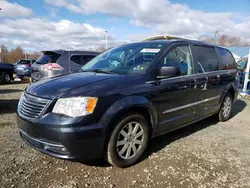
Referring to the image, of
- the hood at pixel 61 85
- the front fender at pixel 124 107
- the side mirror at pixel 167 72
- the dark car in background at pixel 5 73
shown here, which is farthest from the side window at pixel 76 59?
the dark car in background at pixel 5 73

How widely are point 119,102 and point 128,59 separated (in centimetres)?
110

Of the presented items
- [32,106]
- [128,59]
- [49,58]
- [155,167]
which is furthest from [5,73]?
[155,167]

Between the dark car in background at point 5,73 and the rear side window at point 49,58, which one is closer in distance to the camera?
the rear side window at point 49,58

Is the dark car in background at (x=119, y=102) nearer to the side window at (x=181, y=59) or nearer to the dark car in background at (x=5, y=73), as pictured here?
the side window at (x=181, y=59)

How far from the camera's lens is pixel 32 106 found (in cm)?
281

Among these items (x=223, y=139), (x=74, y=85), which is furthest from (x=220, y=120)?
(x=74, y=85)

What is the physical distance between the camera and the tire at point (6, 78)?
13.6m

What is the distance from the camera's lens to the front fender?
2.71 m

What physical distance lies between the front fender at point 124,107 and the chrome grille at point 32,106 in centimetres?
72

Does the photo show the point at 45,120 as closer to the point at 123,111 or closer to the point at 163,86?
the point at 123,111

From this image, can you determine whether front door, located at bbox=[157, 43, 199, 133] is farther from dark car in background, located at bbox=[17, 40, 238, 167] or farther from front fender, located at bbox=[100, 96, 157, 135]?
front fender, located at bbox=[100, 96, 157, 135]

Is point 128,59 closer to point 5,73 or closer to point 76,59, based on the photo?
point 76,59

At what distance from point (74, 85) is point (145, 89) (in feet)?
3.19

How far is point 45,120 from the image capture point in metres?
2.60
